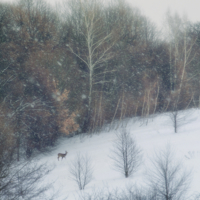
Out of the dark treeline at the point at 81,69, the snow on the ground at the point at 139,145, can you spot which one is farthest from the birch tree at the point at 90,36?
the snow on the ground at the point at 139,145

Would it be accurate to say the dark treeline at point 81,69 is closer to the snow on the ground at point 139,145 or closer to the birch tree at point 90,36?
the birch tree at point 90,36

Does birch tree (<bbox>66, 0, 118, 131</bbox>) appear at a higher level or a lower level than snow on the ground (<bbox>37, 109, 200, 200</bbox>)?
higher

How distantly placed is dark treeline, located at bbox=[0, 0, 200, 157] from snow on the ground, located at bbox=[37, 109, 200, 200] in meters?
1.59

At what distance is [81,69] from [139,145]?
12636mm

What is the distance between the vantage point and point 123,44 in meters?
26.3

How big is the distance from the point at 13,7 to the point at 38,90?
10135 millimetres

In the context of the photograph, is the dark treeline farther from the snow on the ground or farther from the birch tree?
the snow on the ground

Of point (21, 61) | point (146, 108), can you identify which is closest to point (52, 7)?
point (21, 61)

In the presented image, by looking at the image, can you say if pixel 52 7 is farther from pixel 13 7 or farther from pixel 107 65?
pixel 107 65

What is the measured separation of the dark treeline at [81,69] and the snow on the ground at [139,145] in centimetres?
159

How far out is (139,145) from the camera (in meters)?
15.3

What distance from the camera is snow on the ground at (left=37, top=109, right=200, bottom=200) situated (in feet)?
37.0

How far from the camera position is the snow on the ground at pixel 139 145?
1128 cm

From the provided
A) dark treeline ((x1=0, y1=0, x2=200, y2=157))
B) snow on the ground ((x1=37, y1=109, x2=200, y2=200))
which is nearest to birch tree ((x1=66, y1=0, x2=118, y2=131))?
dark treeline ((x1=0, y1=0, x2=200, y2=157))
